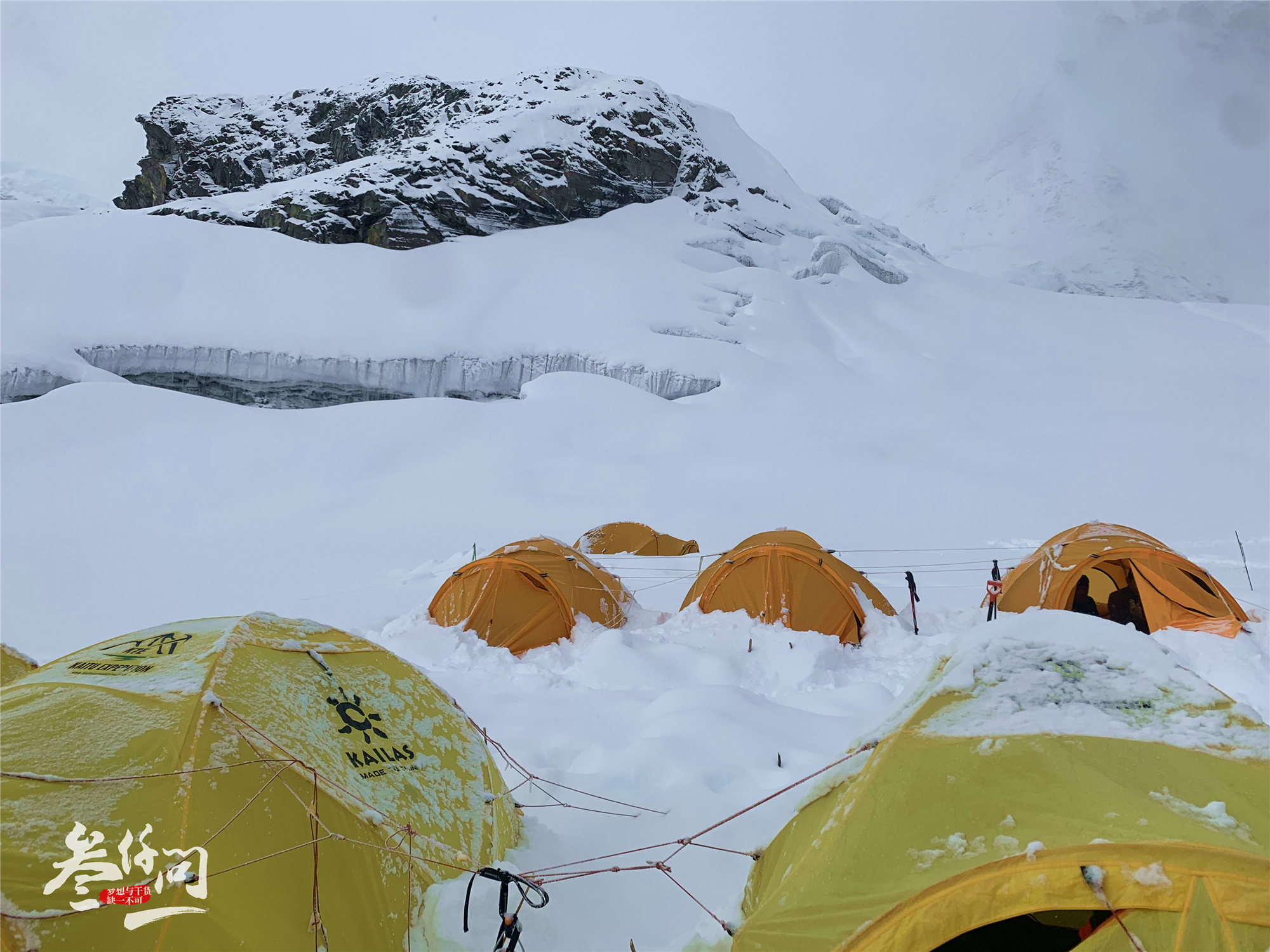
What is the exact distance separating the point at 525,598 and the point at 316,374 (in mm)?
27490

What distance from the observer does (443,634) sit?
7.24m

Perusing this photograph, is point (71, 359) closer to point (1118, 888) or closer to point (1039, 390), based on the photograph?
point (1118, 888)

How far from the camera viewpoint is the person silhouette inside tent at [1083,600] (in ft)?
23.8

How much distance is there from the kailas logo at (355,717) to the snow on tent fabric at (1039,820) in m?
1.88

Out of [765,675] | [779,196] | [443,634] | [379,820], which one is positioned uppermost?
[779,196]

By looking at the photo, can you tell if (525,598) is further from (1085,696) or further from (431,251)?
(431,251)

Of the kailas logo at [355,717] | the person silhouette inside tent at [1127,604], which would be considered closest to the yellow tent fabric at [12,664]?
the kailas logo at [355,717]

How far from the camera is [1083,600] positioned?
7277mm

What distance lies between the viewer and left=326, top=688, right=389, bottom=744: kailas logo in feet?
10.5

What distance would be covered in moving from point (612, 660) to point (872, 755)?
4.09 metres

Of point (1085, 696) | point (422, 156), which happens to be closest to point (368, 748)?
point (1085, 696)

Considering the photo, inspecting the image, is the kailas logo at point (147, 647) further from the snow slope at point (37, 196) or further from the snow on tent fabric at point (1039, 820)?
the snow slope at point (37, 196)

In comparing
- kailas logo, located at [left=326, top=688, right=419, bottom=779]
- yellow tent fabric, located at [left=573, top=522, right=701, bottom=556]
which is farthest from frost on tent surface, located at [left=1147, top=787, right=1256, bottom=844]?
yellow tent fabric, located at [left=573, top=522, right=701, bottom=556]

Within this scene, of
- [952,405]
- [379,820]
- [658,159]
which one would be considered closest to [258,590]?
[379,820]
